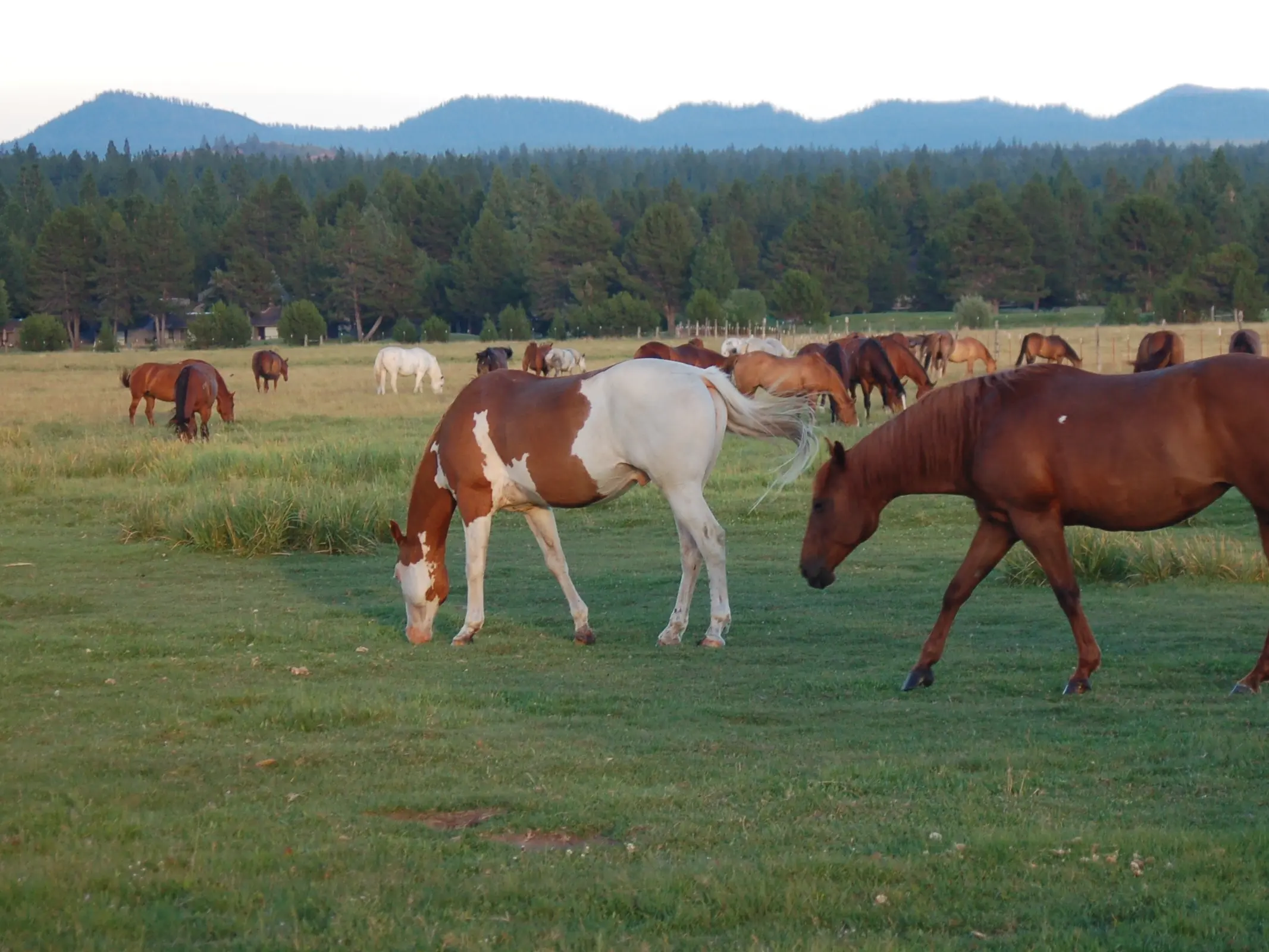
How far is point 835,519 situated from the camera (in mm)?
8312

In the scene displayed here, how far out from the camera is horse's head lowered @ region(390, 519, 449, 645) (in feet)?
32.4

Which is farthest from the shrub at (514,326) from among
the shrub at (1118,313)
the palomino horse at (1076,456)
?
the palomino horse at (1076,456)

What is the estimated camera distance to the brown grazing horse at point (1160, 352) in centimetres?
2470

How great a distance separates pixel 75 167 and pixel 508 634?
16025cm

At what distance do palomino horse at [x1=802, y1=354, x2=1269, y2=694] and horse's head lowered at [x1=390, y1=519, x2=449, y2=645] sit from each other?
320 centimetres

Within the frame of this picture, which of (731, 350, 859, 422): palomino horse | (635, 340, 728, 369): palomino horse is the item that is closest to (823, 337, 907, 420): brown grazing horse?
(731, 350, 859, 422): palomino horse

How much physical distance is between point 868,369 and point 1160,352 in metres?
5.02

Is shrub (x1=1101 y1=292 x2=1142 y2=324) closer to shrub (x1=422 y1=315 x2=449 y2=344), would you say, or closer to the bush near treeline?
the bush near treeline

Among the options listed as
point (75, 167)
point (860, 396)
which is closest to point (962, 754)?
point (860, 396)

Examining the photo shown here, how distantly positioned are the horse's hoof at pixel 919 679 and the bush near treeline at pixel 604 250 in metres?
67.9

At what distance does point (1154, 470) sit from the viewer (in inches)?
289

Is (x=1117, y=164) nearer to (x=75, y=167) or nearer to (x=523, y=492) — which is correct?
(x=75, y=167)

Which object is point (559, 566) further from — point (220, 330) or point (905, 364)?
point (220, 330)

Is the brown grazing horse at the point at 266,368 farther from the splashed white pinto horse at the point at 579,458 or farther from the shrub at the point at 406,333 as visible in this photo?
the shrub at the point at 406,333
